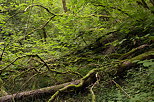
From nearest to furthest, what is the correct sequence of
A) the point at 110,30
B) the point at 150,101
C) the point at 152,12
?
the point at 150,101, the point at 152,12, the point at 110,30

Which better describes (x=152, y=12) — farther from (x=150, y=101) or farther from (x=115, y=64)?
(x=150, y=101)

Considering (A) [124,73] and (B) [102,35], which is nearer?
(A) [124,73]

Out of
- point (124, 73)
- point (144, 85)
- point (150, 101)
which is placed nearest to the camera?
point (150, 101)

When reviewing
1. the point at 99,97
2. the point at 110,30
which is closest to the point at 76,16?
the point at 110,30

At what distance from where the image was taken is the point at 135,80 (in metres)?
3.55

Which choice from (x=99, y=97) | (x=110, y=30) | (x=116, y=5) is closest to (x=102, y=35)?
(x=110, y=30)

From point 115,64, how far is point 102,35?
187 centimetres

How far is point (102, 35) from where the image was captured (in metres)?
5.79

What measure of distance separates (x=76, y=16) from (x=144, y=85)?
9.10ft

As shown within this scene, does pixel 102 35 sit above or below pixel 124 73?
above

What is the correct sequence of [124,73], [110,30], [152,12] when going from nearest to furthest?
[152,12], [124,73], [110,30]

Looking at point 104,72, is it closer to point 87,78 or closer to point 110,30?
point 87,78

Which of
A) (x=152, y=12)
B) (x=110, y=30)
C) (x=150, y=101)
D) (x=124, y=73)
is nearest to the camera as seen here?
(x=150, y=101)

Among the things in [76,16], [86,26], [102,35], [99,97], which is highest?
[76,16]
